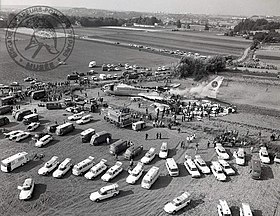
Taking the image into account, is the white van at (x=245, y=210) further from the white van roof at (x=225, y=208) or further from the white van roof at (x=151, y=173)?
the white van roof at (x=151, y=173)

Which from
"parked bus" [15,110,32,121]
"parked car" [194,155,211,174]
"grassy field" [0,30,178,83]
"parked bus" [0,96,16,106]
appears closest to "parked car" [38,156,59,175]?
"parked bus" [15,110,32,121]

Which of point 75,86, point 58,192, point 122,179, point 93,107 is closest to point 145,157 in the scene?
point 122,179

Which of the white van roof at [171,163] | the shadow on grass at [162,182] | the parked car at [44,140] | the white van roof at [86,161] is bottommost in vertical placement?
the shadow on grass at [162,182]

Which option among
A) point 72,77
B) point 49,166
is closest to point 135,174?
point 49,166

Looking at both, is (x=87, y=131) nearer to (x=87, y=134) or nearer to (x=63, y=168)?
(x=87, y=134)

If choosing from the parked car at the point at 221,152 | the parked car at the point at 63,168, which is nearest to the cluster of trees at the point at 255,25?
the parked car at the point at 221,152

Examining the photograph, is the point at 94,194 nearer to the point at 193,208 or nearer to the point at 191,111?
the point at 193,208

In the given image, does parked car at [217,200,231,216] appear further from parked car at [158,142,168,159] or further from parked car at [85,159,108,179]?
parked car at [85,159,108,179]
